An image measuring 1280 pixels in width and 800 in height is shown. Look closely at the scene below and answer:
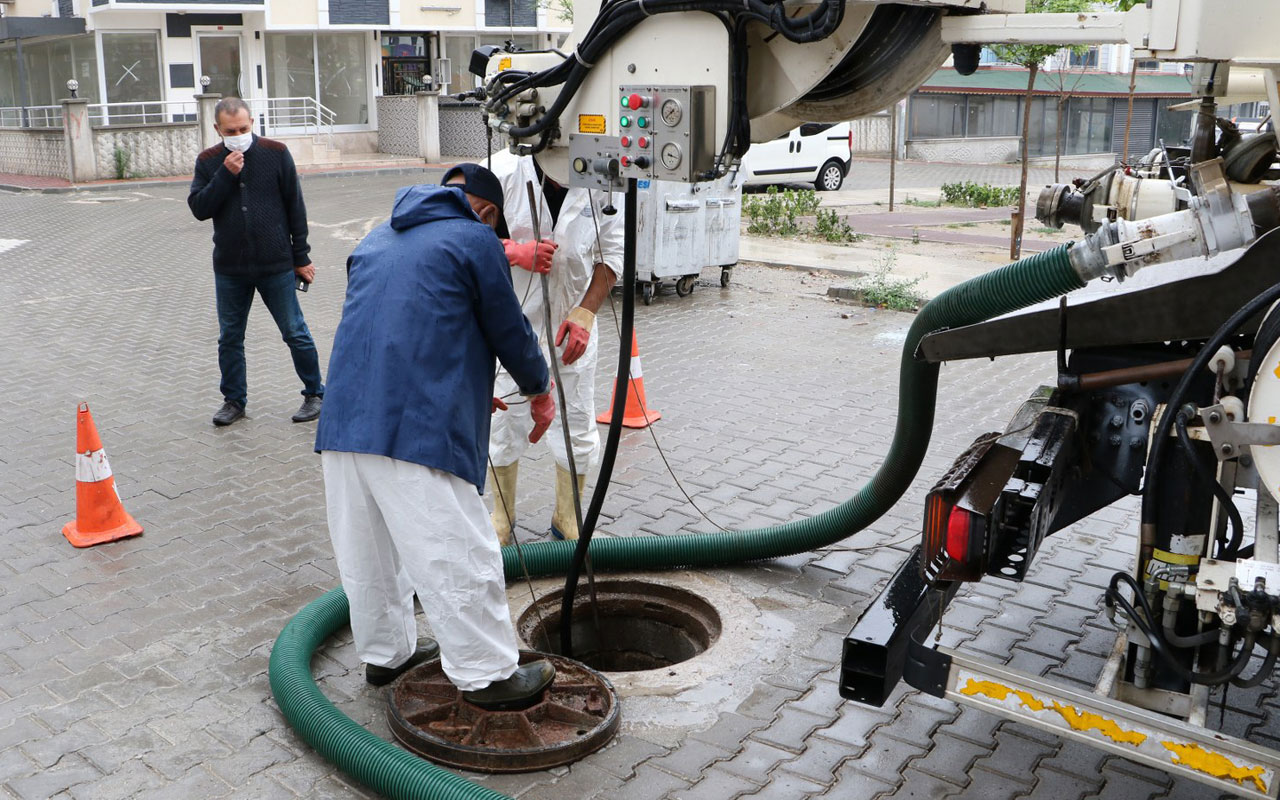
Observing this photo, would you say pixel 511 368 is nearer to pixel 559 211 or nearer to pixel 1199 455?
pixel 559 211

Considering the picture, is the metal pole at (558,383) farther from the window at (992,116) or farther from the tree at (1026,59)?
the window at (992,116)

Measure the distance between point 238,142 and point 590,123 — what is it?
411 centimetres

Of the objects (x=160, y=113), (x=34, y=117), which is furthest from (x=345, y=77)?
(x=34, y=117)

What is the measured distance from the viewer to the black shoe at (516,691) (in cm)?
378

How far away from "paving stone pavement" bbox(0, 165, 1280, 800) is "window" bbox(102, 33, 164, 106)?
21.6 m

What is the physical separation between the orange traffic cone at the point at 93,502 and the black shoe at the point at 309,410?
188 centimetres

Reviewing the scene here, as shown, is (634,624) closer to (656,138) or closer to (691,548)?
(691,548)

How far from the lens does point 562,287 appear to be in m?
5.06

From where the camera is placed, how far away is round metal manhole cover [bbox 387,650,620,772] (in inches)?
143

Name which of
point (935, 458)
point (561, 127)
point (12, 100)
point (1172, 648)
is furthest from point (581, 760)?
point (12, 100)

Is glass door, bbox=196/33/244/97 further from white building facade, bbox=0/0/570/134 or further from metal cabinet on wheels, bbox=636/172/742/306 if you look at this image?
metal cabinet on wheels, bbox=636/172/742/306

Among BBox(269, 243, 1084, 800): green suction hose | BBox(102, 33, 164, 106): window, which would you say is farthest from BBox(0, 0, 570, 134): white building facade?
BBox(269, 243, 1084, 800): green suction hose

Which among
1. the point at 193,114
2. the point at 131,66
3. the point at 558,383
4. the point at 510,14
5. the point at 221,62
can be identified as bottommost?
the point at 558,383

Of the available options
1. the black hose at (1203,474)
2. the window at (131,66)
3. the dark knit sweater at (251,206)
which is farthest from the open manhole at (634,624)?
the window at (131,66)
